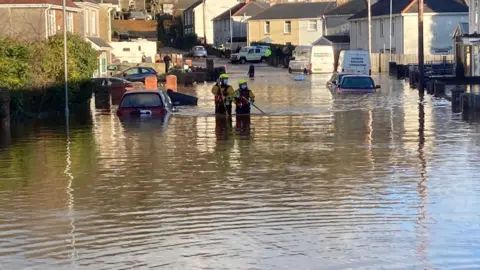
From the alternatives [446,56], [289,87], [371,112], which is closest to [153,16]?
[446,56]

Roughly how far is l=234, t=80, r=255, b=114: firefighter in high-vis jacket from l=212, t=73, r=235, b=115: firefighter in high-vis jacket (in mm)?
241

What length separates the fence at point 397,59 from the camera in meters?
78.5

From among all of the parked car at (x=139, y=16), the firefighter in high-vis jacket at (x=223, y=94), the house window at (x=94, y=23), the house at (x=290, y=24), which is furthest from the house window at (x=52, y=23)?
the parked car at (x=139, y=16)

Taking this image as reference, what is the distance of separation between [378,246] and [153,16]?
135158mm

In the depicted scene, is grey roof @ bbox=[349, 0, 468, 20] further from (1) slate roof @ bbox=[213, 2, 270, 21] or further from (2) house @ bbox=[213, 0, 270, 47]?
(1) slate roof @ bbox=[213, 2, 270, 21]

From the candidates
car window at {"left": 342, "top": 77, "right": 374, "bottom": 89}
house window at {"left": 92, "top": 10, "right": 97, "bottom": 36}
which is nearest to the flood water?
car window at {"left": 342, "top": 77, "right": 374, "bottom": 89}

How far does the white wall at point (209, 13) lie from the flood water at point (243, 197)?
108898mm

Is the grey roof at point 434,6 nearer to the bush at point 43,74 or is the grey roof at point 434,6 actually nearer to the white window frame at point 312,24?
the white window frame at point 312,24

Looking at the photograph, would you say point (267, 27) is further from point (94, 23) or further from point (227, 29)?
point (94, 23)

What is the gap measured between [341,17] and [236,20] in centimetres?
2558

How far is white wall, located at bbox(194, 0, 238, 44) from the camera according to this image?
139 meters

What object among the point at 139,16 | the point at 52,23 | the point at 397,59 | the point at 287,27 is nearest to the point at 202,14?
the point at 139,16

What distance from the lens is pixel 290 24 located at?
12138 centimetres

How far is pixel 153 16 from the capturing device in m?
145
